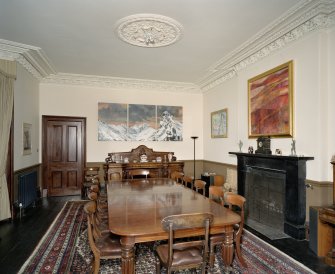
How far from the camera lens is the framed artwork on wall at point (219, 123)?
6.39m

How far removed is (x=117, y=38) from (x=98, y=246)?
11.9ft

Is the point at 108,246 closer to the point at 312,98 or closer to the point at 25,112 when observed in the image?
the point at 312,98

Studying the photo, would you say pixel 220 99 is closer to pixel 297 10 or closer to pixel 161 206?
pixel 297 10

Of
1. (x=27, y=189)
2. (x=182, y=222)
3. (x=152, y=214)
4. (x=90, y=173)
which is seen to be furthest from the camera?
(x=90, y=173)

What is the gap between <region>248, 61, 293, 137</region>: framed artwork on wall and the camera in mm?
4012

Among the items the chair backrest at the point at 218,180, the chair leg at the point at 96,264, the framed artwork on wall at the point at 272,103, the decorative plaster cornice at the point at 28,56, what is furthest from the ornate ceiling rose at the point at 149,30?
the chair backrest at the point at 218,180

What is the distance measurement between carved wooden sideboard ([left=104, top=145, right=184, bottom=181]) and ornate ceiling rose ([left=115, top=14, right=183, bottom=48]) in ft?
11.5

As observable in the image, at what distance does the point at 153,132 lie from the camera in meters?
7.41

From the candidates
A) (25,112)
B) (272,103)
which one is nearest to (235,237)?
(272,103)

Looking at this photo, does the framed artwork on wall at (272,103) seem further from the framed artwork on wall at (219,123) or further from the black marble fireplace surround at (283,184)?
the framed artwork on wall at (219,123)

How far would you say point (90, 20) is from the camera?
3680mm

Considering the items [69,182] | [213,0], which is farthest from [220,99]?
[69,182]

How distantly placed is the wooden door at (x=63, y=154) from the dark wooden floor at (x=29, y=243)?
5.35 ft

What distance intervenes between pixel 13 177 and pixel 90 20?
352 centimetres
